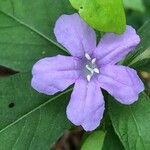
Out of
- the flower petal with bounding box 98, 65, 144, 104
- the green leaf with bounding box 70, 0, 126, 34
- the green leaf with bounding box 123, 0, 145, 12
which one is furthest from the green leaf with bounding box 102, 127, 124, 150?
the green leaf with bounding box 123, 0, 145, 12

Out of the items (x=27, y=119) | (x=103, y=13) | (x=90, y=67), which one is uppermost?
(x=103, y=13)

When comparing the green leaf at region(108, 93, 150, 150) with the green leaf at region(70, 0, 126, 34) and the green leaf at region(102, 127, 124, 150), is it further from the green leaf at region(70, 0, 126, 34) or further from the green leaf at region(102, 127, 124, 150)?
the green leaf at region(70, 0, 126, 34)

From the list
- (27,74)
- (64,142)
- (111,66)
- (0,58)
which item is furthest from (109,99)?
(64,142)

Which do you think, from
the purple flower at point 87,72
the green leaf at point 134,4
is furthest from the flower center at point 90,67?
the green leaf at point 134,4

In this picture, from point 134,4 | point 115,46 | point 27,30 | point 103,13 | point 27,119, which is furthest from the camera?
point 134,4

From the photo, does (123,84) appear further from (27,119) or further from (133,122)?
(27,119)

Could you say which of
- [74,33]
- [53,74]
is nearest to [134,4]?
[74,33]
